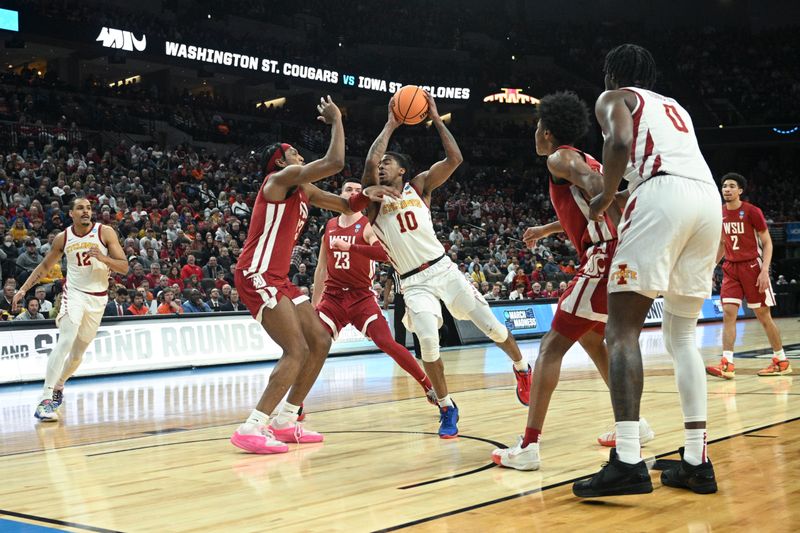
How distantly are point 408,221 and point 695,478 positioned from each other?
3141 mm

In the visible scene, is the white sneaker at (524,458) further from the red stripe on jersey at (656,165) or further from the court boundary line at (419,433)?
the red stripe on jersey at (656,165)

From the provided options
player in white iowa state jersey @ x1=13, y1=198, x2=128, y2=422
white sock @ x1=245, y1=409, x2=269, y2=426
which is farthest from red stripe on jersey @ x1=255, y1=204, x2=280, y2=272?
player in white iowa state jersey @ x1=13, y1=198, x2=128, y2=422

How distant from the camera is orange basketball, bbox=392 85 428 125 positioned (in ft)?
21.4

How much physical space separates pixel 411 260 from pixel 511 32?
3798 centimetres

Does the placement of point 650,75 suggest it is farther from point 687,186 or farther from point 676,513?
point 676,513

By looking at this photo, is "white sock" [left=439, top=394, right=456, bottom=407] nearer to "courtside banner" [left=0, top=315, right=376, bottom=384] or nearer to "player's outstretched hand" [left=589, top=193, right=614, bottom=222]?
"player's outstretched hand" [left=589, top=193, right=614, bottom=222]

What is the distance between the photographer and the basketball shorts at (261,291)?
6.05 metres

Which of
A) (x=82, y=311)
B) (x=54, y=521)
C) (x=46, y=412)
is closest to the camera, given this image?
(x=54, y=521)

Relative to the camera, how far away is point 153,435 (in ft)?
22.9

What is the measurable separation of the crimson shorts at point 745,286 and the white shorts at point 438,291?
487 cm

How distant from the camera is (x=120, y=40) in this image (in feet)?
90.7

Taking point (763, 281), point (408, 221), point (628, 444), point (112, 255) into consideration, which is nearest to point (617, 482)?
point (628, 444)

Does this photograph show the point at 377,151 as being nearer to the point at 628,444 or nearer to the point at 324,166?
the point at 324,166

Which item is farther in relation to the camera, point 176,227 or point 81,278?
point 176,227
